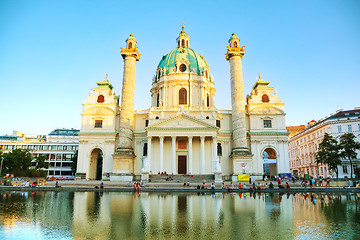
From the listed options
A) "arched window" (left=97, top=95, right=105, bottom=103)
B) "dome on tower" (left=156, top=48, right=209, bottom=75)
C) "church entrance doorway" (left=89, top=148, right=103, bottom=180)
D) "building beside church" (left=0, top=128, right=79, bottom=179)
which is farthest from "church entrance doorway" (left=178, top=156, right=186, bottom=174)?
"building beside church" (left=0, top=128, right=79, bottom=179)

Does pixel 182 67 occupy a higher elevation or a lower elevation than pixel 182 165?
higher

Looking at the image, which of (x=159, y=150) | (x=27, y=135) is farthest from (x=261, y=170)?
(x=27, y=135)

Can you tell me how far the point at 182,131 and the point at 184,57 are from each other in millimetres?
20022

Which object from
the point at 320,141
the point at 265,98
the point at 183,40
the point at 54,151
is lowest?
the point at 54,151

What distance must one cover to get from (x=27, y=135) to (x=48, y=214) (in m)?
88.4

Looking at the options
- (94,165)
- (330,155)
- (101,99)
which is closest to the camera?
(330,155)

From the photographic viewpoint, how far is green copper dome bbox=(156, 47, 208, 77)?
5641cm

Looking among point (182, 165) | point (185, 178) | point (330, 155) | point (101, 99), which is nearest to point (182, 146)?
point (182, 165)

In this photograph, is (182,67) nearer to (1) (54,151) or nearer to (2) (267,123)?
(2) (267,123)

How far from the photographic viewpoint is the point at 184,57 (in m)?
57.3

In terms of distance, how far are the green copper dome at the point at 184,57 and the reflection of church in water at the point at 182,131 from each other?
9.53ft

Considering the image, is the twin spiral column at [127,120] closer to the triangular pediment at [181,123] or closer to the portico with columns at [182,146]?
the portico with columns at [182,146]

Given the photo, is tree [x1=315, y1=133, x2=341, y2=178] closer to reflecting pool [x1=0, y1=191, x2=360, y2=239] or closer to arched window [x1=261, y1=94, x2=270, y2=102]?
arched window [x1=261, y1=94, x2=270, y2=102]

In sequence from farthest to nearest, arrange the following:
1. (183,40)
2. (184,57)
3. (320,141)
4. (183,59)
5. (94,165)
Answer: (183,40)
(184,57)
(320,141)
(183,59)
(94,165)
